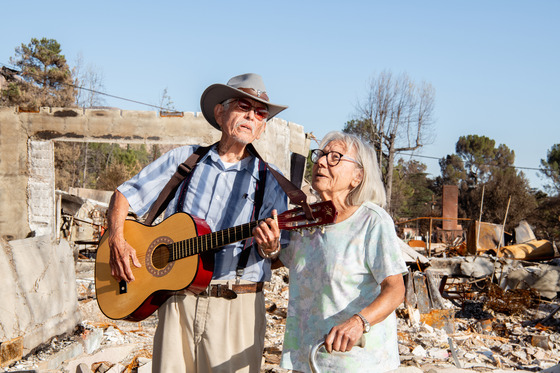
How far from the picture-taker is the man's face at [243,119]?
2861mm

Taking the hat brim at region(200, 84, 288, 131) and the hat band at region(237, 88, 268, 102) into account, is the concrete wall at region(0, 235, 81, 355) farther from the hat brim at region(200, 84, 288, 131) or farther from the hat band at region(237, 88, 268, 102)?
the hat band at region(237, 88, 268, 102)

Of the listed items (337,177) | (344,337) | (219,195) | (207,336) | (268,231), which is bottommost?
(207,336)

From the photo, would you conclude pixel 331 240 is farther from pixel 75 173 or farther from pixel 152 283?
pixel 75 173

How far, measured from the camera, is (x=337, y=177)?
7.95 ft

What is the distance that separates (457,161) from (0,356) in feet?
183

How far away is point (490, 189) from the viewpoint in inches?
1361

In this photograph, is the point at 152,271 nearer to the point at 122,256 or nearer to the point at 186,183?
the point at 122,256

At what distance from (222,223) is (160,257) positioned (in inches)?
15.5

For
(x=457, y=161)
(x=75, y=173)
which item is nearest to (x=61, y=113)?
(x=75, y=173)

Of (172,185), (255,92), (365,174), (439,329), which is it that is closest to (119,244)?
(172,185)

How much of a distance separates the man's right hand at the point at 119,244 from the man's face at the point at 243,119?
72 centimetres

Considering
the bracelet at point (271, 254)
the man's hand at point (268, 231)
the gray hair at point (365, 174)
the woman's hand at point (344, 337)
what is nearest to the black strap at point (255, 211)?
the bracelet at point (271, 254)

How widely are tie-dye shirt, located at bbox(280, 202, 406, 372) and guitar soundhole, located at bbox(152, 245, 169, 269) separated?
0.78 m

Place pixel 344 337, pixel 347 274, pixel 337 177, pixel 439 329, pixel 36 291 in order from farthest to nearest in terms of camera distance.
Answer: pixel 439 329, pixel 36 291, pixel 337 177, pixel 347 274, pixel 344 337
